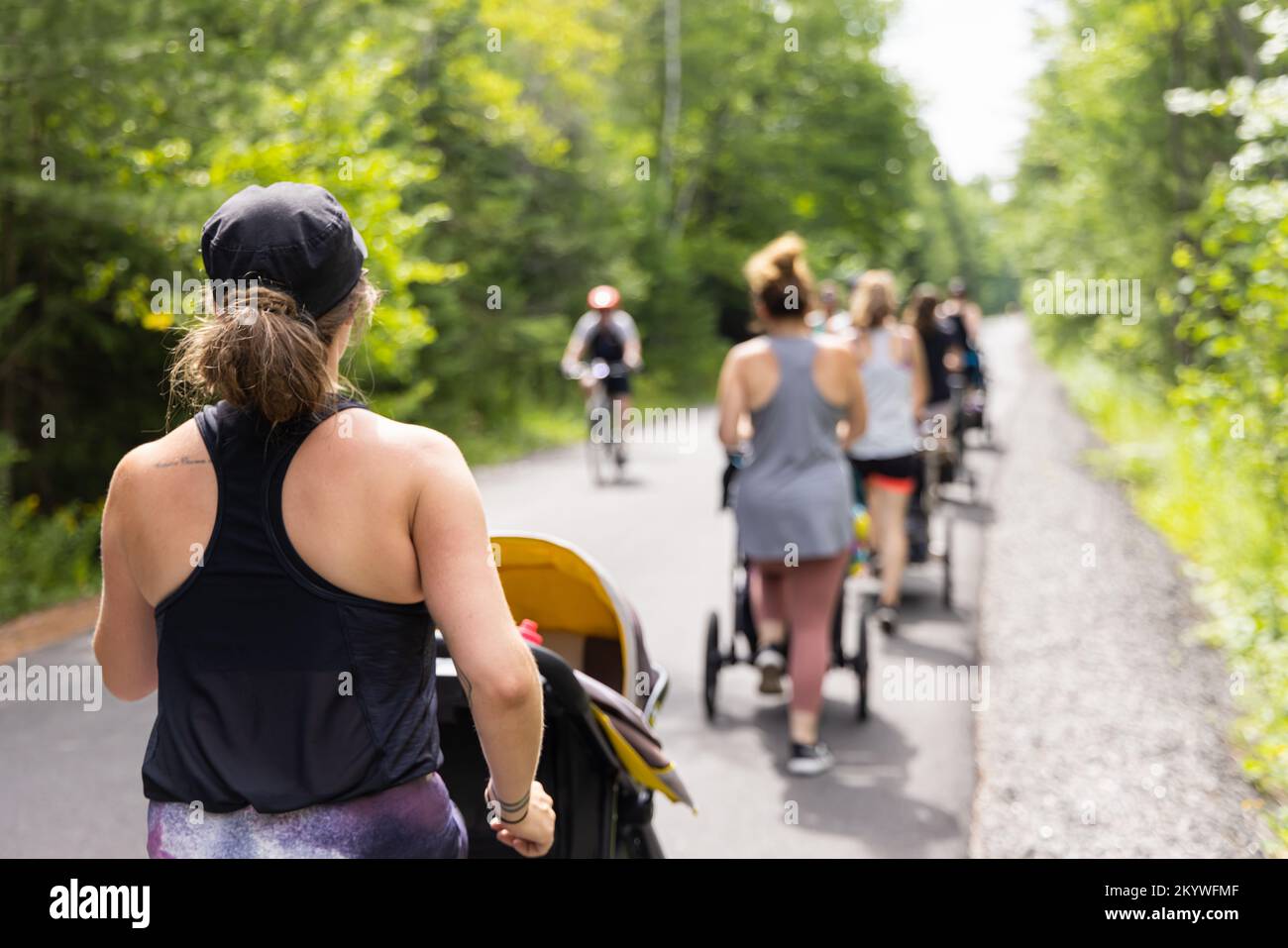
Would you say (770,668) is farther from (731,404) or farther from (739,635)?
(731,404)

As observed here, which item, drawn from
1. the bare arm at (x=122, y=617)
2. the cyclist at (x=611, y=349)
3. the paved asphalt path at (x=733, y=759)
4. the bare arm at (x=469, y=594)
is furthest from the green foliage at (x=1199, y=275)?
the cyclist at (x=611, y=349)

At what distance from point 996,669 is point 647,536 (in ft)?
14.4

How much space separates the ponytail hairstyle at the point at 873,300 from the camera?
771 cm

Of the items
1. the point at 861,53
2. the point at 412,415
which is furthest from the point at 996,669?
the point at 861,53

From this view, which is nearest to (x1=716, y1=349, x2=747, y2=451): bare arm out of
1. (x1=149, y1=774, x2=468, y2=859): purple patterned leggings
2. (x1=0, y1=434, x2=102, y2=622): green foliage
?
(x1=149, y1=774, x2=468, y2=859): purple patterned leggings

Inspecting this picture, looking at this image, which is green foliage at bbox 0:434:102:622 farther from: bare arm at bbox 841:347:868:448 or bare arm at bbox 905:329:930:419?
bare arm at bbox 905:329:930:419

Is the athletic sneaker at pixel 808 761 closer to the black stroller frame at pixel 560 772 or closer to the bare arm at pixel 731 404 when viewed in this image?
the bare arm at pixel 731 404

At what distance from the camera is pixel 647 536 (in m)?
11.0

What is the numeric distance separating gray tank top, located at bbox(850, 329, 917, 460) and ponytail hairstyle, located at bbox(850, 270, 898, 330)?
0.13 meters

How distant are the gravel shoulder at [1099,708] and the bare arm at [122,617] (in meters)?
3.24

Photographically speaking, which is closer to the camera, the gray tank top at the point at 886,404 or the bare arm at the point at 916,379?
the gray tank top at the point at 886,404

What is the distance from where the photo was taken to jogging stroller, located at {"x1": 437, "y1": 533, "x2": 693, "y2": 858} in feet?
8.63
